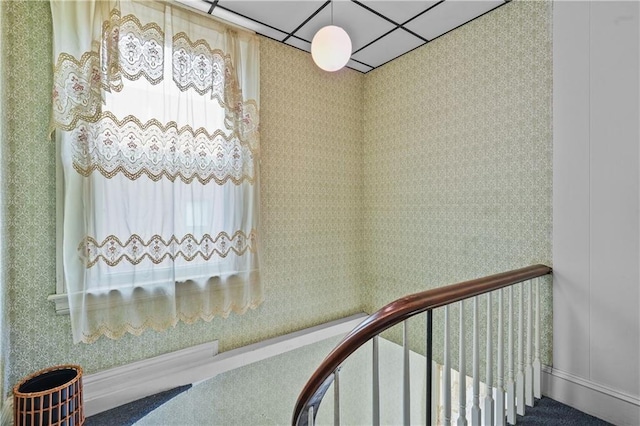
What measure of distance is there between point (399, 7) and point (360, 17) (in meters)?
0.27

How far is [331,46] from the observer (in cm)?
181

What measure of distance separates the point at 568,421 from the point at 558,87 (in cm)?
174

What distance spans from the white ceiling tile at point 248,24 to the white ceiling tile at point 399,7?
2.33 feet

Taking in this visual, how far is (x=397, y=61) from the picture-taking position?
8.74 feet

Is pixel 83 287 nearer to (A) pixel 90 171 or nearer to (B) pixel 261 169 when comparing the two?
(A) pixel 90 171

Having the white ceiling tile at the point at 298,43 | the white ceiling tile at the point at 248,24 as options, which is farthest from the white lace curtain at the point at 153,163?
the white ceiling tile at the point at 298,43

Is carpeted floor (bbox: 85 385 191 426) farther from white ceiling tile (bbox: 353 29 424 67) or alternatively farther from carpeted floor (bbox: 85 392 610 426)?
white ceiling tile (bbox: 353 29 424 67)

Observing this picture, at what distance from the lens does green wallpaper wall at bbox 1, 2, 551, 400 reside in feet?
5.33

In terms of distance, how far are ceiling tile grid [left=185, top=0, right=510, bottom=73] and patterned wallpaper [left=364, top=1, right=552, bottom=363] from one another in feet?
0.43

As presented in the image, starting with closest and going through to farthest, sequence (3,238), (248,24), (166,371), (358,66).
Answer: (3,238) < (166,371) < (248,24) < (358,66)

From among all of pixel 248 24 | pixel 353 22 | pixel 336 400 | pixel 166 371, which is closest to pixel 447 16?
pixel 353 22

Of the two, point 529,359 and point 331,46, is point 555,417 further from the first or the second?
point 331,46

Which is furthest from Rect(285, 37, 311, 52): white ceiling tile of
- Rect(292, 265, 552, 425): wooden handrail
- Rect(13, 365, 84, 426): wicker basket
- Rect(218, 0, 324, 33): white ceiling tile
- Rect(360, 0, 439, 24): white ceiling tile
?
Rect(13, 365, 84, 426): wicker basket

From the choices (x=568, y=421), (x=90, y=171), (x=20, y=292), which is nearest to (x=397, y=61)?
(x=90, y=171)
